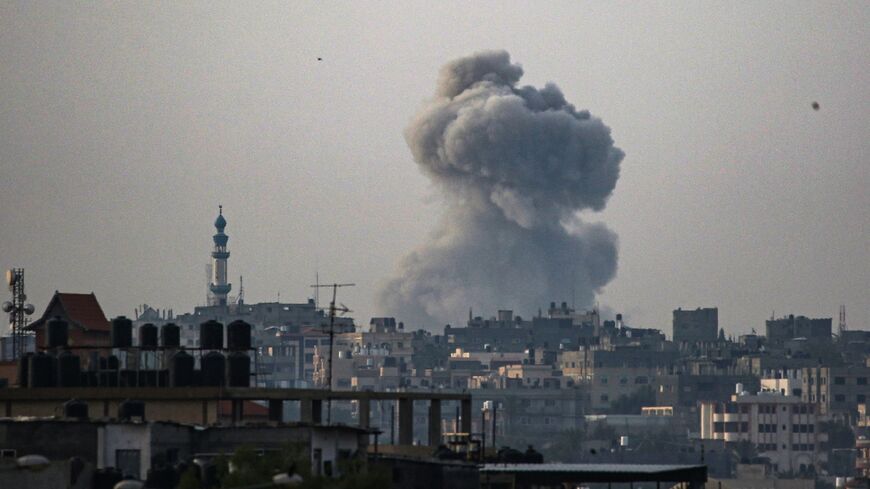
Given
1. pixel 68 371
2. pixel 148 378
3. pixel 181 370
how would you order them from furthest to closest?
pixel 68 371 → pixel 148 378 → pixel 181 370

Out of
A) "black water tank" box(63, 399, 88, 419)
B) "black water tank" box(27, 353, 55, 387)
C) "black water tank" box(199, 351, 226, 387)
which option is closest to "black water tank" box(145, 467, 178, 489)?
"black water tank" box(63, 399, 88, 419)

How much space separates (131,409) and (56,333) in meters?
14.7

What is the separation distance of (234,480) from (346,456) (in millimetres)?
9630

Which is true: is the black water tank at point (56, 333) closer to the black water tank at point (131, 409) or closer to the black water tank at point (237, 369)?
the black water tank at point (237, 369)

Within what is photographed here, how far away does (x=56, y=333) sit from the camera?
7112cm

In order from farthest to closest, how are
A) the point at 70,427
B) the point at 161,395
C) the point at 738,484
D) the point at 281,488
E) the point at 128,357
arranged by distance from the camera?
1. the point at 738,484
2. the point at 128,357
3. the point at 161,395
4. the point at 70,427
5. the point at 281,488

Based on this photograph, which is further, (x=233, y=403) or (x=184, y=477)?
(x=233, y=403)

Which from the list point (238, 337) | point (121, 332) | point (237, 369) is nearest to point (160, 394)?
point (237, 369)

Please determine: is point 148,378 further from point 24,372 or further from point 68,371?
point 24,372

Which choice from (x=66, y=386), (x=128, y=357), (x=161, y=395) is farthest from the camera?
(x=128, y=357)

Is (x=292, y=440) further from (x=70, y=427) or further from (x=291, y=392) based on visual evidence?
(x=291, y=392)

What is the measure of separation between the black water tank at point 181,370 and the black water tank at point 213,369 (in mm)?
465

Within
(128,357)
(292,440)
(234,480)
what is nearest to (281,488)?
(234,480)

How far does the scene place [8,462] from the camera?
147 ft
